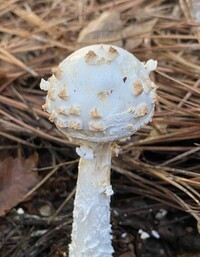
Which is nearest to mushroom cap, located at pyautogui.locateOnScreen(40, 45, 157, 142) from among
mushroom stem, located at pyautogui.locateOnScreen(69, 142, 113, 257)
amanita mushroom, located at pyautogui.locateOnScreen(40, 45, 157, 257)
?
amanita mushroom, located at pyautogui.locateOnScreen(40, 45, 157, 257)

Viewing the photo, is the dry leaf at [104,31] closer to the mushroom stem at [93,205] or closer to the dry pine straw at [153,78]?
the dry pine straw at [153,78]

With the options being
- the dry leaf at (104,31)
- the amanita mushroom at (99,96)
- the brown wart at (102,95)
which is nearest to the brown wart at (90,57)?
the amanita mushroom at (99,96)

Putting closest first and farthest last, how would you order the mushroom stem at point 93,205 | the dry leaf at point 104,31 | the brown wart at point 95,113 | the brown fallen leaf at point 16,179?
1. the brown wart at point 95,113
2. the mushroom stem at point 93,205
3. the brown fallen leaf at point 16,179
4. the dry leaf at point 104,31

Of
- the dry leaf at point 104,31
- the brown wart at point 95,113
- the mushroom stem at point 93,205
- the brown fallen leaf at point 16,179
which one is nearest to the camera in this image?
the brown wart at point 95,113

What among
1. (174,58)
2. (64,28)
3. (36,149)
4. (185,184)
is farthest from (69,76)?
(64,28)

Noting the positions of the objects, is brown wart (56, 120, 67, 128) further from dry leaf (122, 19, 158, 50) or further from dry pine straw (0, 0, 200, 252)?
dry leaf (122, 19, 158, 50)
